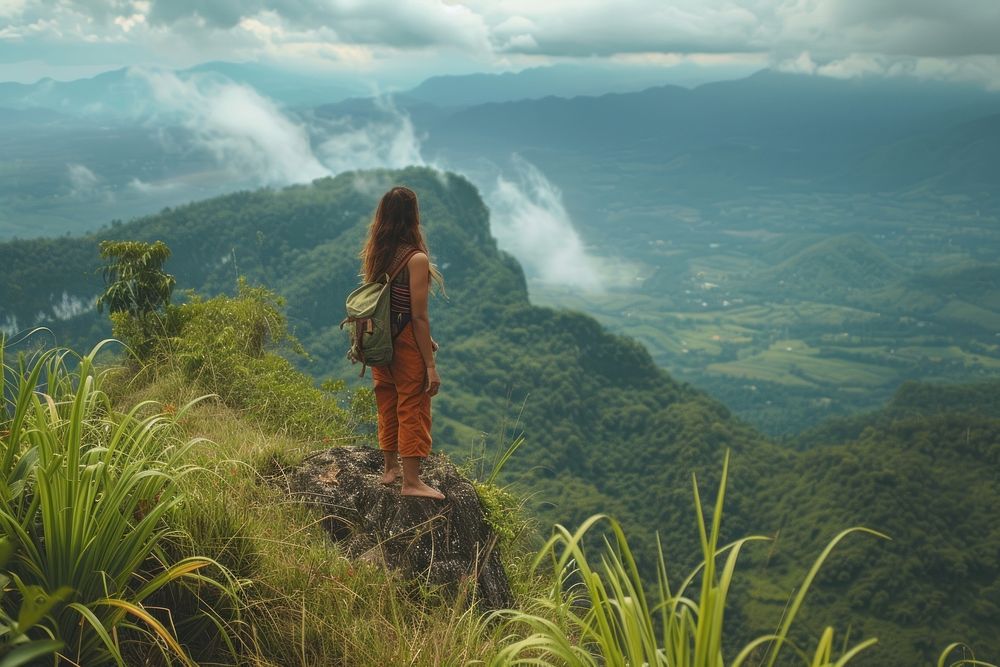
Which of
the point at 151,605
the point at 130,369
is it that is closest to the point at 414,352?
the point at 151,605

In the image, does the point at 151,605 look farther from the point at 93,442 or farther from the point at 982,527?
the point at 982,527

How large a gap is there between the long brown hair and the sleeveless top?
0.03 m

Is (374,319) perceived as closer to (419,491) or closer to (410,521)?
(419,491)

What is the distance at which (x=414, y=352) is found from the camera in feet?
12.3

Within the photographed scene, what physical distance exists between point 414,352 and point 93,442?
1.45 m

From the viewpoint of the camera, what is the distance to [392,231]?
12.2 ft

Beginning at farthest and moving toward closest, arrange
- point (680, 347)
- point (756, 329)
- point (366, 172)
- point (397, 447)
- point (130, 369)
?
1. point (756, 329)
2. point (680, 347)
3. point (366, 172)
4. point (130, 369)
5. point (397, 447)

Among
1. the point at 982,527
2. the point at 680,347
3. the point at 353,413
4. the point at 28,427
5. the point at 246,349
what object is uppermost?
the point at 28,427

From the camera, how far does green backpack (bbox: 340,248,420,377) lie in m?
3.66

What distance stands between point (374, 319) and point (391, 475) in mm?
914

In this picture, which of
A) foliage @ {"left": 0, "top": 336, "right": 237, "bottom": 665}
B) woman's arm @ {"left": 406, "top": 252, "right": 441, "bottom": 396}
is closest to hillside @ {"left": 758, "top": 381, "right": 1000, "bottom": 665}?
woman's arm @ {"left": 406, "top": 252, "right": 441, "bottom": 396}

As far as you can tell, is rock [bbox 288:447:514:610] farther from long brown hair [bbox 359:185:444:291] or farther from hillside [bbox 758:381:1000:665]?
hillside [bbox 758:381:1000:665]

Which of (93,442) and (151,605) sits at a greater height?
(93,442)

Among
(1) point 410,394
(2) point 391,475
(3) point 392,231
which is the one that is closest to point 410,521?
(2) point 391,475
